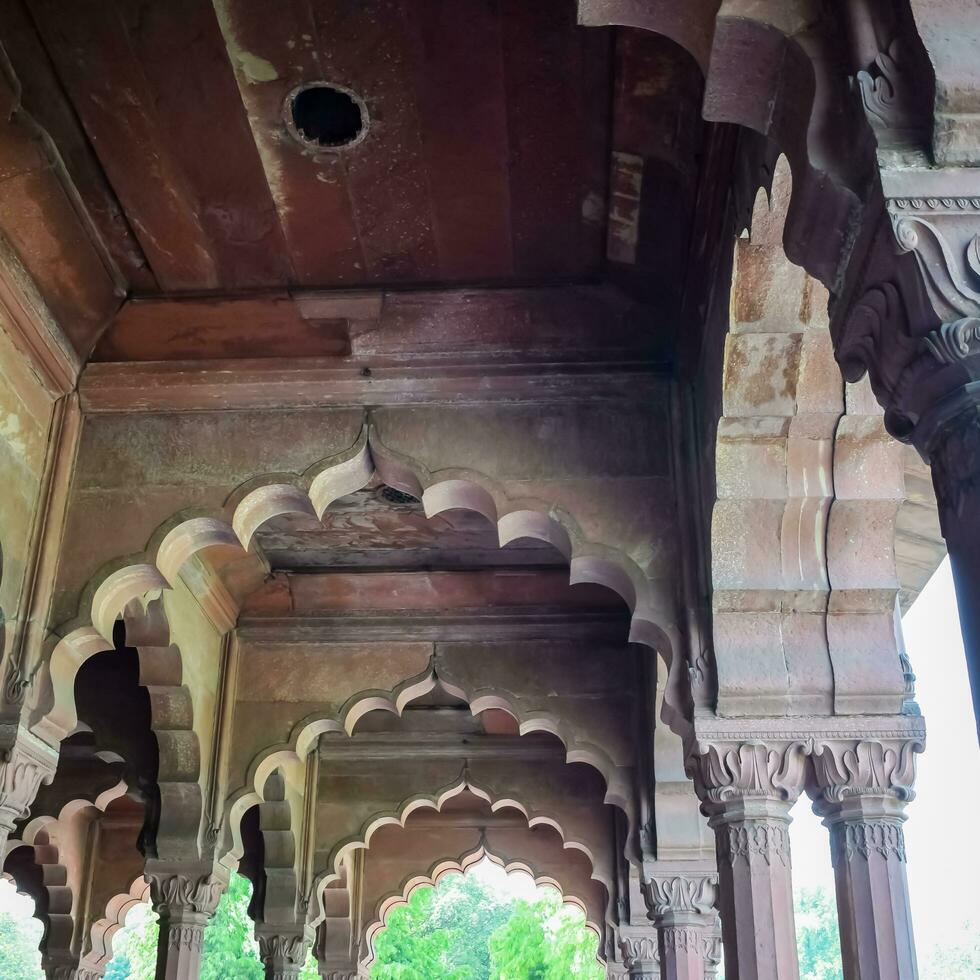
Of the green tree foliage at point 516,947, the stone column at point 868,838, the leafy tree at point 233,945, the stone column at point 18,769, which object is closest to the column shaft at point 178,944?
the stone column at point 18,769

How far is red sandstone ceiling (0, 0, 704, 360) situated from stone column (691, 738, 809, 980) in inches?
95.0

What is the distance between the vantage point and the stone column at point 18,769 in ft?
19.5

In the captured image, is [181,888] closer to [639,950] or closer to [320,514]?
[320,514]

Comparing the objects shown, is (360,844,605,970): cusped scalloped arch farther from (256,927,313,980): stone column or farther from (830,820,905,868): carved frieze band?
(830,820,905,868): carved frieze band

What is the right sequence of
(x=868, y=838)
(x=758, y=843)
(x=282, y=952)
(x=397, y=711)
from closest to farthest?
(x=868, y=838) → (x=758, y=843) → (x=397, y=711) → (x=282, y=952)

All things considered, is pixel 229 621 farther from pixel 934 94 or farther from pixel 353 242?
pixel 934 94

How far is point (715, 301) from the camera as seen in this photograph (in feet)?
18.4

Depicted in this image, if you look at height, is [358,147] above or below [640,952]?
above

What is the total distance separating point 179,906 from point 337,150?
235 inches

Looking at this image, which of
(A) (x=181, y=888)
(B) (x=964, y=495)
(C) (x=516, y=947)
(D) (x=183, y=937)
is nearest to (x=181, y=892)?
(A) (x=181, y=888)

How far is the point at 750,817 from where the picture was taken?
19.6 ft

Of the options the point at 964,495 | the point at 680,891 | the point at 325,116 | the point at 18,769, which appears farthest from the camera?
the point at 680,891

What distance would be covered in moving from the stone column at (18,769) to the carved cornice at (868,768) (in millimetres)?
3948

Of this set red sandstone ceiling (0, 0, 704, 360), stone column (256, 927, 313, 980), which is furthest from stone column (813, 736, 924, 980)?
stone column (256, 927, 313, 980)
